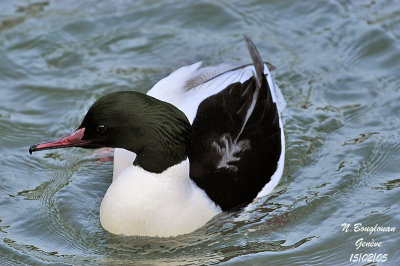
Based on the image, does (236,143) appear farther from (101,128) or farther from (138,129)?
(101,128)

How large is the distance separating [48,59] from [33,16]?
98cm

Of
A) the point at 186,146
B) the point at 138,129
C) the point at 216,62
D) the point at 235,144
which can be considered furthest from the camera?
the point at 216,62

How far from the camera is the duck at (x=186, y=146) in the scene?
5.89 meters

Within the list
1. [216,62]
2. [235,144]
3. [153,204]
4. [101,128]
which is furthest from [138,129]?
[216,62]

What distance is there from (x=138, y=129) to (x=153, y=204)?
0.63 meters

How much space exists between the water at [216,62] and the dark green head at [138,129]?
78cm

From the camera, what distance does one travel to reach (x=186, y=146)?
6.08 meters

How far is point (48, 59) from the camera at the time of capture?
927 cm

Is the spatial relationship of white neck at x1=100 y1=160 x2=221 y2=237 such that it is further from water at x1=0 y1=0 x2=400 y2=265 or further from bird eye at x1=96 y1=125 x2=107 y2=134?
bird eye at x1=96 y1=125 x2=107 y2=134

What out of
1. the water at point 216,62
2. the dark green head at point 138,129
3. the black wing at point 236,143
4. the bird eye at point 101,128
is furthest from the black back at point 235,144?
the bird eye at point 101,128

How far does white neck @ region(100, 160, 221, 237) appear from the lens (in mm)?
6105

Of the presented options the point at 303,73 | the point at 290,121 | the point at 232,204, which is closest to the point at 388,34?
the point at 303,73

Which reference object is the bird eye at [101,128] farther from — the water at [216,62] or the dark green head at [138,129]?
the water at [216,62]

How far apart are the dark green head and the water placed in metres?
0.78
